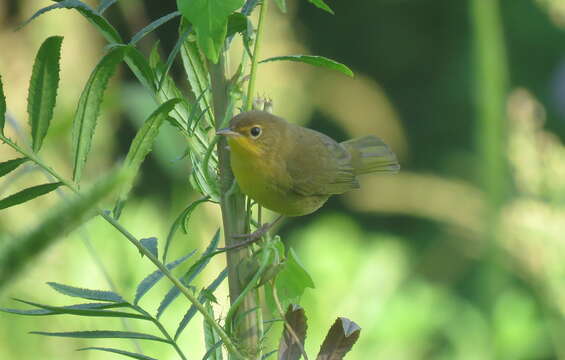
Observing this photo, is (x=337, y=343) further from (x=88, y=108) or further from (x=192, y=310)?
(x=88, y=108)

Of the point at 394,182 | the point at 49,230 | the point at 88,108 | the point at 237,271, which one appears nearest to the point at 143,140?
the point at 88,108

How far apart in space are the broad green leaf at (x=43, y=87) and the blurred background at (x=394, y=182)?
0.12 meters

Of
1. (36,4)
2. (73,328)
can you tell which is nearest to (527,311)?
(73,328)

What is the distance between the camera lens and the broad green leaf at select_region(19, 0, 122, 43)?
822 millimetres

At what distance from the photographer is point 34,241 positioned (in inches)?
17.7

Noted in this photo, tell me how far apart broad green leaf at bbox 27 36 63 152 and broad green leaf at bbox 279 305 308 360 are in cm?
32

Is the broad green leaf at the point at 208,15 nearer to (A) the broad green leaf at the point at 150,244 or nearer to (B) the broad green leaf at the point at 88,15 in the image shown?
(B) the broad green leaf at the point at 88,15

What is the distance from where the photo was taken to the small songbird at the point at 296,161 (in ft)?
4.52

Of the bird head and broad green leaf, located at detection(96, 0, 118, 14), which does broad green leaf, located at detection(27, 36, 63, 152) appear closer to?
broad green leaf, located at detection(96, 0, 118, 14)

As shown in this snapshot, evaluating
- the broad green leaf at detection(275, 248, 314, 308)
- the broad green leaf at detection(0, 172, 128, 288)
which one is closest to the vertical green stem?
the broad green leaf at detection(275, 248, 314, 308)

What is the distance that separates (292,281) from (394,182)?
11.9 ft

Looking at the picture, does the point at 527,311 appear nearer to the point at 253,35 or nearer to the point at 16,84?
the point at 16,84

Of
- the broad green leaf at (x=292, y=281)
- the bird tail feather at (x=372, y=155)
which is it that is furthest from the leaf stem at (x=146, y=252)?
the bird tail feather at (x=372, y=155)

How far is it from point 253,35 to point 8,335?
74.5 inches
